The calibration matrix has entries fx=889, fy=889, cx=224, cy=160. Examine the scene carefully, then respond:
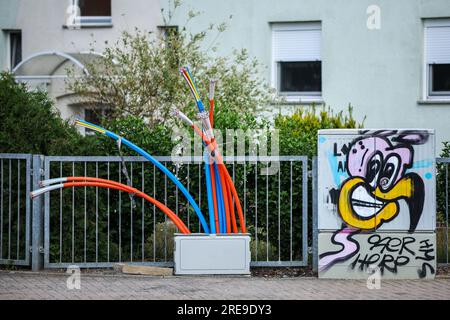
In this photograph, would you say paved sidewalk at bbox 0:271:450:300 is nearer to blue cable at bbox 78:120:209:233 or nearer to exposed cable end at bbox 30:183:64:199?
blue cable at bbox 78:120:209:233

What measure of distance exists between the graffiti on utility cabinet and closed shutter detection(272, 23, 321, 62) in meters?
9.61

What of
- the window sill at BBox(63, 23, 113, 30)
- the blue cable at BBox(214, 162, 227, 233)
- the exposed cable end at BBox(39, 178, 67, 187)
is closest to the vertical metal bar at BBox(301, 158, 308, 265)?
the blue cable at BBox(214, 162, 227, 233)

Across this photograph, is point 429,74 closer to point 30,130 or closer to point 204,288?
point 30,130

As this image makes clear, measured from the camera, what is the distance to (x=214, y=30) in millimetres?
20359

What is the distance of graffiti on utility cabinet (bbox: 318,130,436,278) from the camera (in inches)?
417

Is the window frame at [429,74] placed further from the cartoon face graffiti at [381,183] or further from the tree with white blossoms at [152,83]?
the cartoon face graffiti at [381,183]

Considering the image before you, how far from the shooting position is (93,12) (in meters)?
21.3

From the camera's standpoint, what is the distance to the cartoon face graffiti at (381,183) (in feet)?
34.7

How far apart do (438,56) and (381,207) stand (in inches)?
376

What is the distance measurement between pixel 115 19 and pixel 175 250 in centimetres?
1132

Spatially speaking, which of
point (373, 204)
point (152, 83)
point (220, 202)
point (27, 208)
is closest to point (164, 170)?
point (220, 202)

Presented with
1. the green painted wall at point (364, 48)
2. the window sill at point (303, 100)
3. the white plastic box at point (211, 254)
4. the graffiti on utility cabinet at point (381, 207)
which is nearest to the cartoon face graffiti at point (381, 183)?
the graffiti on utility cabinet at point (381, 207)

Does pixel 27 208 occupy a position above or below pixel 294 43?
below
